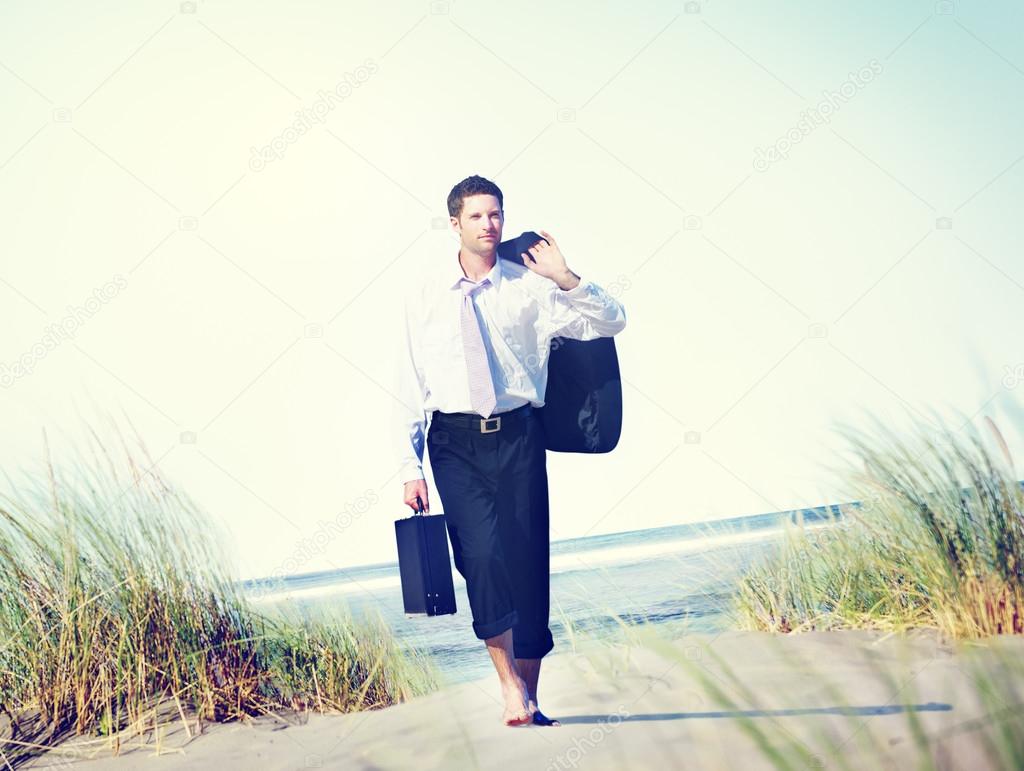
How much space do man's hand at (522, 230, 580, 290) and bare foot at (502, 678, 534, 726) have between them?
1.48 m

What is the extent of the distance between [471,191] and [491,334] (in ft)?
1.89

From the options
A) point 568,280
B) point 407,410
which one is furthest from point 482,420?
point 568,280

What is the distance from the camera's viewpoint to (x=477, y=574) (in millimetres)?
3277

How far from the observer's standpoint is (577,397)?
368 cm

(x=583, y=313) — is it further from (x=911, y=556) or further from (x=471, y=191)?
(x=911, y=556)

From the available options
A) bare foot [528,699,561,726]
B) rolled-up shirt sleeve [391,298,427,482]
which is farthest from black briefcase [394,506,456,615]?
bare foot [528,699,561,726]

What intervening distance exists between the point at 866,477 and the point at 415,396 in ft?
6.08

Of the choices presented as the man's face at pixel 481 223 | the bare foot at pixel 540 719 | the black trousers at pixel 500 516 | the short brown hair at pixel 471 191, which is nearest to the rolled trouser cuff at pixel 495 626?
the black trousers at pixel 500 516

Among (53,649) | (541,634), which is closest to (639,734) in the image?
(541,634)

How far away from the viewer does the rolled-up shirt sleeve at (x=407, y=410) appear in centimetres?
346

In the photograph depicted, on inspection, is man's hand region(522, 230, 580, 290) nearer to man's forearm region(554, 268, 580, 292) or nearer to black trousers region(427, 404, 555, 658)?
man's forearm region(554, 268, 580, 292)

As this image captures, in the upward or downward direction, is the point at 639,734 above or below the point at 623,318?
below

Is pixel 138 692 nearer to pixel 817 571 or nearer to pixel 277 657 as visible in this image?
pixel 277 657

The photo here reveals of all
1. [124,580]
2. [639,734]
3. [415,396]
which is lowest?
[639,734]
